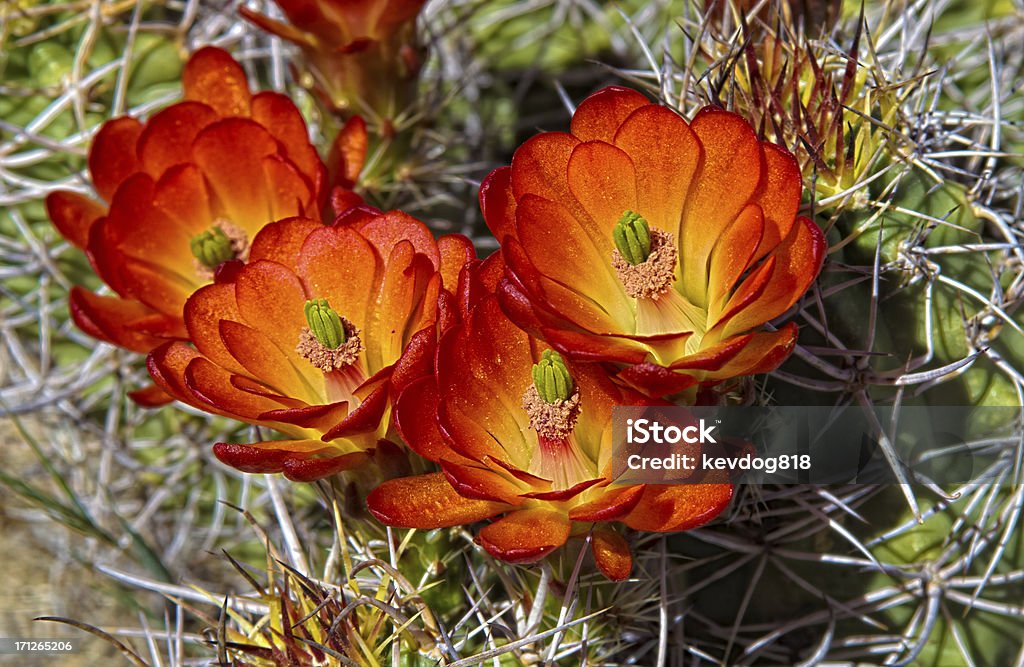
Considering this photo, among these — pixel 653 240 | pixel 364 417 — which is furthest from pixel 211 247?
pixel 653 240

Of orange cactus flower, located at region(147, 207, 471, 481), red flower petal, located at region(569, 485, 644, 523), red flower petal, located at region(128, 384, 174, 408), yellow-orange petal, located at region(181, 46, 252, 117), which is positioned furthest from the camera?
yellow-orange petal, located at region(181, 46, 252, 117)

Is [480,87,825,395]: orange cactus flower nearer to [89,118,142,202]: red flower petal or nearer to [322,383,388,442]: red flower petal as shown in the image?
[322,383,388,442]: red flower petal

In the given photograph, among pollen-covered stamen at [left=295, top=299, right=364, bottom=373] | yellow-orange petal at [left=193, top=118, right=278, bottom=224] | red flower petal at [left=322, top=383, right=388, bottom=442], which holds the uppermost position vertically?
yellow-orange petal at [left=193, top=118, right=278, bottom=224]

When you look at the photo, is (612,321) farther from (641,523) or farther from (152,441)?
(152,441)

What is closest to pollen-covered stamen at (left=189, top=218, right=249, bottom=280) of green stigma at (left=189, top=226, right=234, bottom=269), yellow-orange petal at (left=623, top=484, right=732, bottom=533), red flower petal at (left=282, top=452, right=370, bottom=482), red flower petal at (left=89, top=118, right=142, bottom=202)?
green stigma at (left=189, top=226, right=234, bottom=269)

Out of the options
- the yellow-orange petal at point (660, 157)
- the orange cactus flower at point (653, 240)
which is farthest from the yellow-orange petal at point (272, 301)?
the yellow-orange petal at point (660, 157)

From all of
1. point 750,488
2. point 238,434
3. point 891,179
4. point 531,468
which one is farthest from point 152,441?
point 891,179
